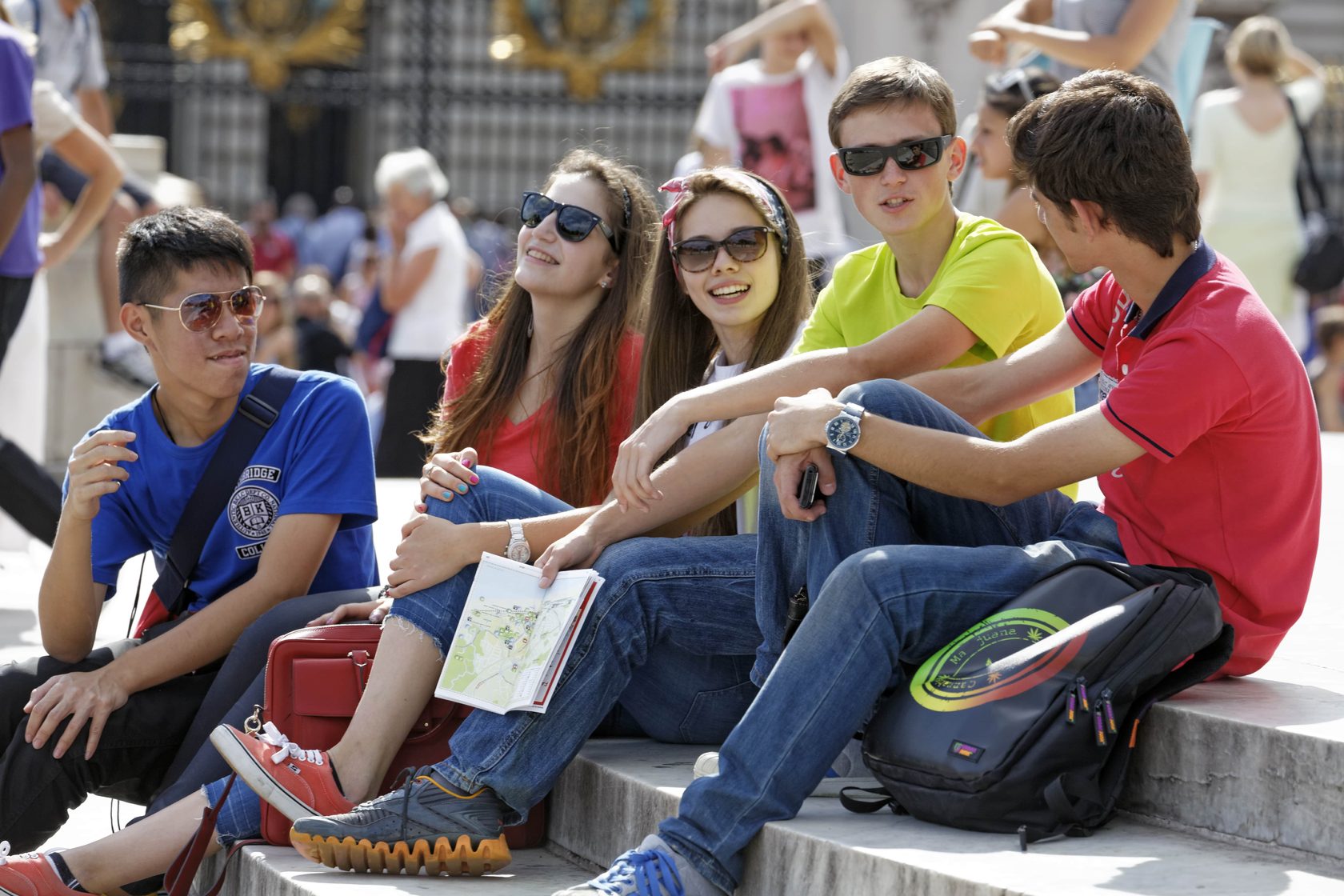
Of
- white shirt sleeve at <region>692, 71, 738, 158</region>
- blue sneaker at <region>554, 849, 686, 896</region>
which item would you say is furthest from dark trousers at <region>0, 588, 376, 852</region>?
white shirt sleeve at <region>692, 71, 738, 158</region>

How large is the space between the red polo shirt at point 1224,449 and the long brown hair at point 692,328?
0.94 meters

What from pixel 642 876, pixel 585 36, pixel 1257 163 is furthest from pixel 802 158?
pixel 585 36

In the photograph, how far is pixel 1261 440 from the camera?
3.01 m

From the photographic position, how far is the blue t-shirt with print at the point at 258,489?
12.8ft

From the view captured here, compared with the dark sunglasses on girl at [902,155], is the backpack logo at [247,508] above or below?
below

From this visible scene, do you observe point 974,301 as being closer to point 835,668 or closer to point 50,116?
point 835,668

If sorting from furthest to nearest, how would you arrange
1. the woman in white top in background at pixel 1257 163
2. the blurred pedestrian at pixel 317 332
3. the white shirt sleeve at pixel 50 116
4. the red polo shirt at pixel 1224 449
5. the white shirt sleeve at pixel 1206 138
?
1. the blurred pedestrian at pixel 317 332
2. the white shirt sleeve at pixel 1206 138
3. the woman in white top in background at pixel 1257 163
4. the white shirt sleeve at pixel 50 116
5. the red polo shirt at pixel 1224 449

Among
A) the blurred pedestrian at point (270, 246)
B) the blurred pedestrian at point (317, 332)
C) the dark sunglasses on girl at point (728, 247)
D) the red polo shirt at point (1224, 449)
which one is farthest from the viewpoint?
the blurred pedestrian at point (270, 246)

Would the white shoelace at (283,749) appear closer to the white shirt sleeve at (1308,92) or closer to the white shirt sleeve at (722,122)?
the white shirt sleeve at (722,122)

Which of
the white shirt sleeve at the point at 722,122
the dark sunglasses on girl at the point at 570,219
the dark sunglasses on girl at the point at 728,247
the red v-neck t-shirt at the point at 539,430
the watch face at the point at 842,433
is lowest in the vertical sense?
the red v-neck t-shirt at the point at 539,430

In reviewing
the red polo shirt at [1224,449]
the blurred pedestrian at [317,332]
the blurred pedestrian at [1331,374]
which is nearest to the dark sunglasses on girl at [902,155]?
the red polo shirt at [1224,449]

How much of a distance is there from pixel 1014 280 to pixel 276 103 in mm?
20780

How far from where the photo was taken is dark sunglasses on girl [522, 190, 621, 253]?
13.9ft

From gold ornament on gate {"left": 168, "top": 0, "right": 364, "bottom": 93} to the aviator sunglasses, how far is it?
61.3 feet
